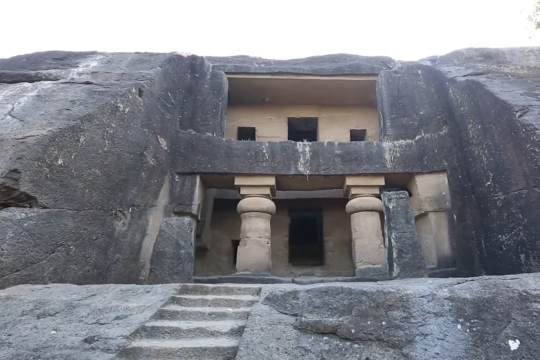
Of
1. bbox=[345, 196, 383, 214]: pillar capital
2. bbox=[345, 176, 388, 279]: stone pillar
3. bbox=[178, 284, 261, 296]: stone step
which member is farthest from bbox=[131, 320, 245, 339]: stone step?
bbox=[345, 196, 383, 214]: pillar capital

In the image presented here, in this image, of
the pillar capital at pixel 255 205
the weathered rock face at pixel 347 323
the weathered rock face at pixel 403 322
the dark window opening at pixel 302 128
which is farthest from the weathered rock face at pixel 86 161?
the dark window opening at pixel 302 128

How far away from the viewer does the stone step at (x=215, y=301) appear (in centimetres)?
333

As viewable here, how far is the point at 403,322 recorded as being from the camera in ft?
8.61

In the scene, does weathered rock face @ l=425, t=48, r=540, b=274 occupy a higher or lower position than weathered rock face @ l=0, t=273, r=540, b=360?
higher

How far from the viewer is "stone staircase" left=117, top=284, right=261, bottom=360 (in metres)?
2.55

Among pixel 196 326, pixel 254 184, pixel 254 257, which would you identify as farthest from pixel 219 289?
pixel 254 184

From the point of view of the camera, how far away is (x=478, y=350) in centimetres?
241

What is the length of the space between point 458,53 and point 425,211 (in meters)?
3.43

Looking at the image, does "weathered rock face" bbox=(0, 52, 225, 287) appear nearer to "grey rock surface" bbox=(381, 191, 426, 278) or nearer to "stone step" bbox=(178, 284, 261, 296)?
"stone step" bbox=(178, 284, 261, 296)

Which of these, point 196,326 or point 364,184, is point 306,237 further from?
point 196,326

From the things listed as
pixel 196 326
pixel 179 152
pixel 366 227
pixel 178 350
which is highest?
pixel 179 152

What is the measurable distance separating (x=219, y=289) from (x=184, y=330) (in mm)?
852

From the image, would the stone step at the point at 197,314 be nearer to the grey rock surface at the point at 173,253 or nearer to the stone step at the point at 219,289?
the stone step at the point at 219,289

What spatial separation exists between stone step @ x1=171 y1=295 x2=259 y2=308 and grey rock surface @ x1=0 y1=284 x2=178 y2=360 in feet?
0.37
